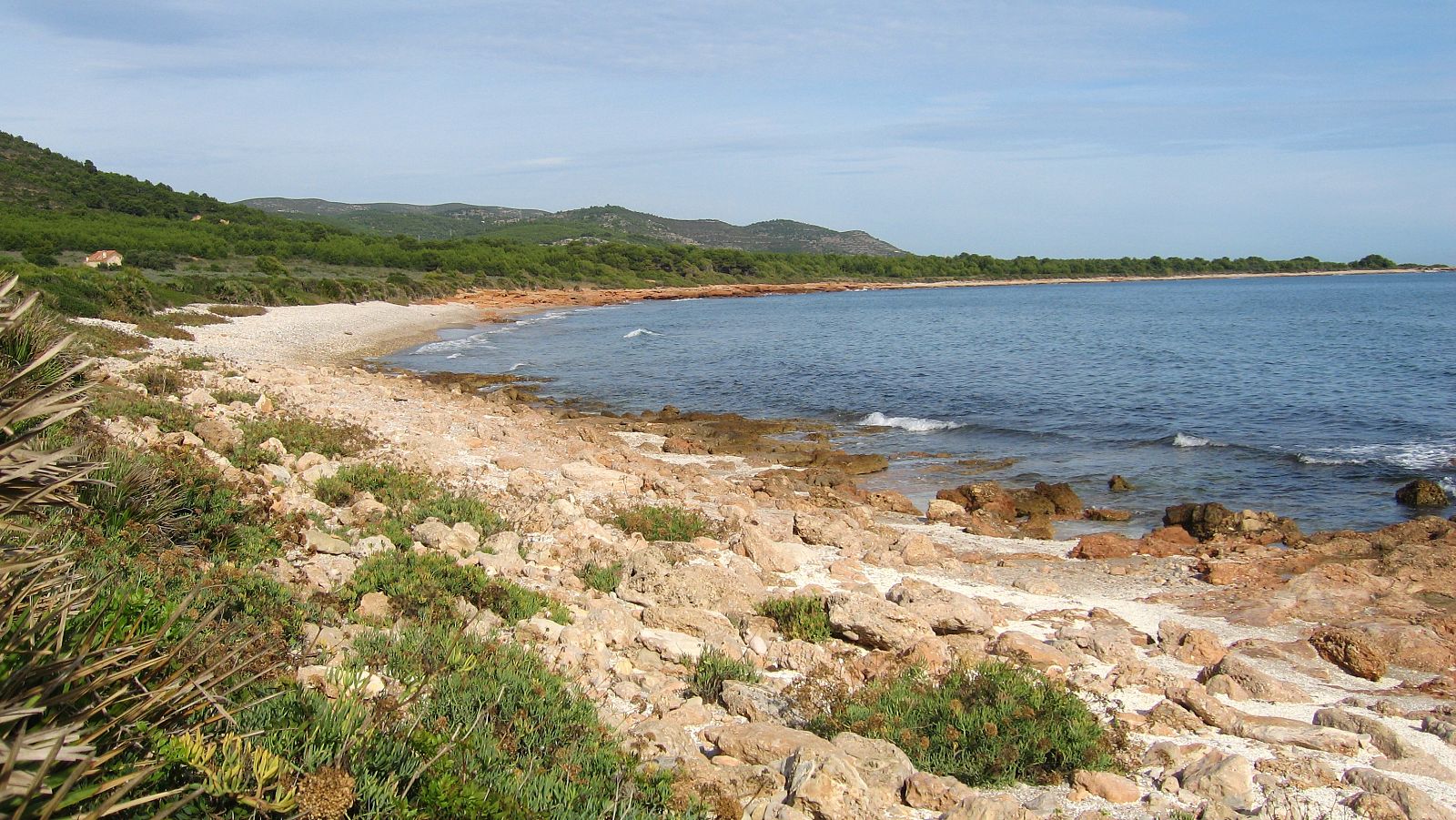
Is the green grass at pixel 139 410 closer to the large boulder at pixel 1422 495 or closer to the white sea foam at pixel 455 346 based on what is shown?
the large boulder at pixel 1422 495

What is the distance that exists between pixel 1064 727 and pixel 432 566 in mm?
4739

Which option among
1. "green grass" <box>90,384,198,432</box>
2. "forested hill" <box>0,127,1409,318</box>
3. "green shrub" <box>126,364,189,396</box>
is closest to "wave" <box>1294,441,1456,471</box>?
"green grass" <box>90,384,198,432</box>

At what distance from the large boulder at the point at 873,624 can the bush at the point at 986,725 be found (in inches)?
43.2

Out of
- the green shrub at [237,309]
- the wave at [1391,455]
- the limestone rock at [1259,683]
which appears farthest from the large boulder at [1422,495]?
the green shrub at [237,309]

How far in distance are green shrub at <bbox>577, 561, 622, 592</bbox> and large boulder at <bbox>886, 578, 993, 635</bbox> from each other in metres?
2.59

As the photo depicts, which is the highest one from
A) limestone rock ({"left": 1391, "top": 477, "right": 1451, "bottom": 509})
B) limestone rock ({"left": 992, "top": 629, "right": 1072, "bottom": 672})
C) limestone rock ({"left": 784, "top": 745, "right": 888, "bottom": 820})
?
limestone rock ({"left": 784, "top": 745, "right": 888, "bottom": 820})

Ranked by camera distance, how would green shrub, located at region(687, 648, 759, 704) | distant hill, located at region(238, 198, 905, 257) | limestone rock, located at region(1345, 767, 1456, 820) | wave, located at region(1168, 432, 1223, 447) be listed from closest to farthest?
limestone rock, located at region(1345, 767, 1456, 820), green shrub, located at region(687, 648, 759, 704), wave, located at region(1168, 432, 1223, 447), distant hill, located at region(238, 198, 905, 257)

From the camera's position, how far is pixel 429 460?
1231 cm

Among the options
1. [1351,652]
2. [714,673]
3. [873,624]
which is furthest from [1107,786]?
[1351,652]

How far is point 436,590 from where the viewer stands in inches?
263

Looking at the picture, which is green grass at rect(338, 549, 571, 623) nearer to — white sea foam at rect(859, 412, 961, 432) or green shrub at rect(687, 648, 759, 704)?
green shrub at rect(687, 648, 759, 704)

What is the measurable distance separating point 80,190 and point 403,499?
86572 mm

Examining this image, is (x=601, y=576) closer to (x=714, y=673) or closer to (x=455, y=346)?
(x=714, y=673)

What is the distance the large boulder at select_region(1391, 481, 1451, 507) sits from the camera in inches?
559
